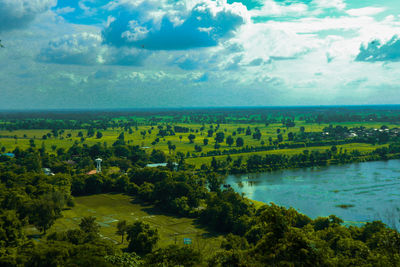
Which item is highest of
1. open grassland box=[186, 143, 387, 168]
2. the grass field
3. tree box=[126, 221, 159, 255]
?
open grassland box=[186, 143, 387, 168]

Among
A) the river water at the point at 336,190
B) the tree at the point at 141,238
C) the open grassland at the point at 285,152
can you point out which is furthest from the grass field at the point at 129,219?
the open grassland at the point at 285,152

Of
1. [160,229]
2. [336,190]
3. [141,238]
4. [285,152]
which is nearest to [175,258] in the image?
[141,238]

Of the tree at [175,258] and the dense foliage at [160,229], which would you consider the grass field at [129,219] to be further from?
the tree at [175,258]

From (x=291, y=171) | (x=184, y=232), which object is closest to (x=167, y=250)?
(x=184, y=232)

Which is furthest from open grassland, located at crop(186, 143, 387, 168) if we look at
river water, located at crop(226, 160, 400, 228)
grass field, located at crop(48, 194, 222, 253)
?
grass field, located at crop(48, 194, 222, 253)

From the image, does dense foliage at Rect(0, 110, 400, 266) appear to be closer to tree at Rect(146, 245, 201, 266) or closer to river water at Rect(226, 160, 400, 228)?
tree at Rect(146, 245, 201, 266)
